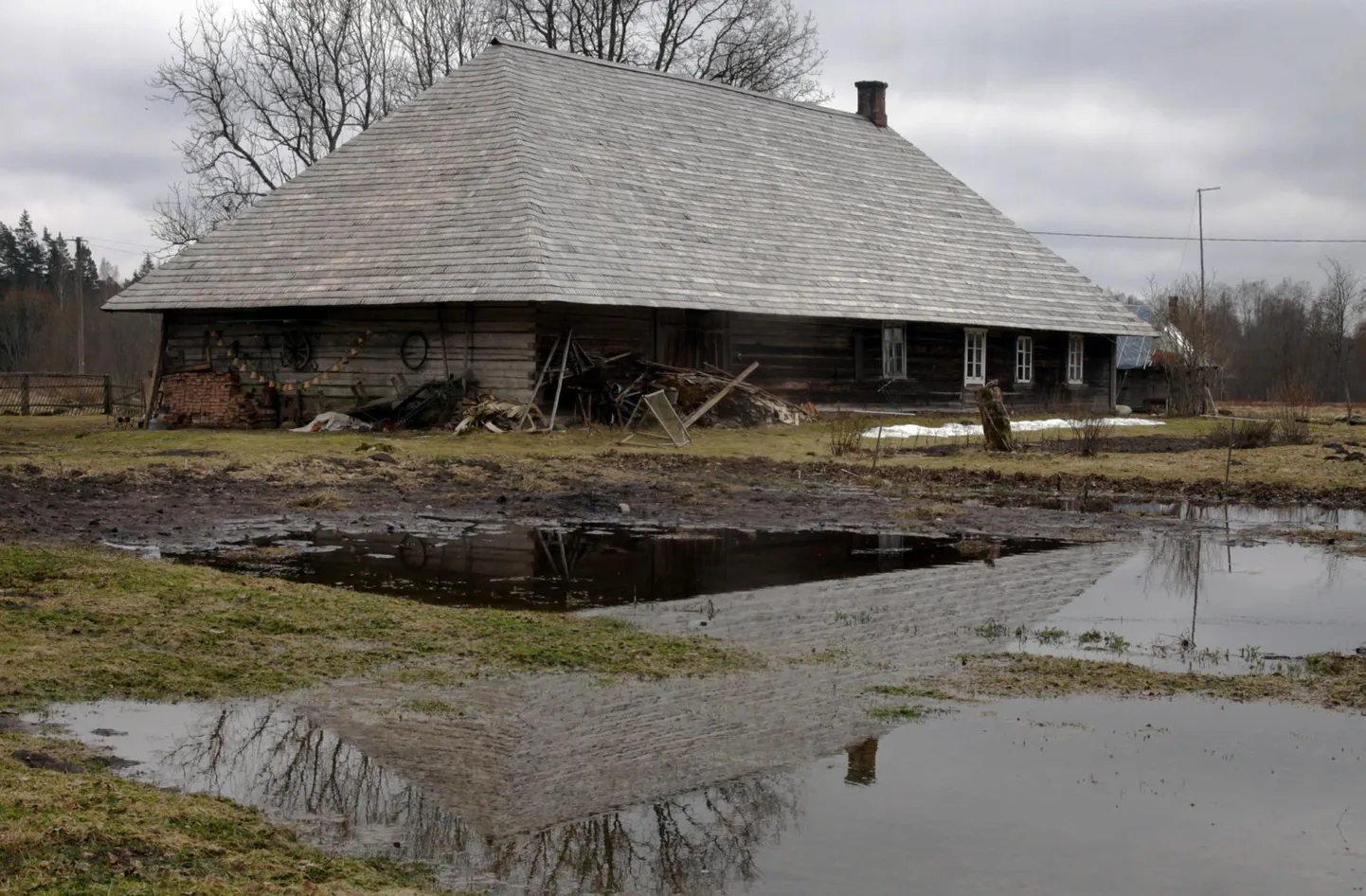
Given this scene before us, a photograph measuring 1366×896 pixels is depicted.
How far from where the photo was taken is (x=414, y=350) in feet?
85.8

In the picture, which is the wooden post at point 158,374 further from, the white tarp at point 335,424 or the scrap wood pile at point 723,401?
the scrap wood pile at point 723,401

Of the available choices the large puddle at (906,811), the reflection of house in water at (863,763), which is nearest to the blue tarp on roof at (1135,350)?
the large puddle at (906,811)

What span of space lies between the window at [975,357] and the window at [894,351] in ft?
7.09

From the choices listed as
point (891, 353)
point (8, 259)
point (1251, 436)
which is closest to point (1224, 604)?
point (1251, 436)

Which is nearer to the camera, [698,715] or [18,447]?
[698,715]

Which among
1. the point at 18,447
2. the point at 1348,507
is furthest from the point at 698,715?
the point at 18,447

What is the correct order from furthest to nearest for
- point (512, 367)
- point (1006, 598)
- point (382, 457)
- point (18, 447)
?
point (512, 367), point (18, 447), point (382, 457), point (1006, 598)

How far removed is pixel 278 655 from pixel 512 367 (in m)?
17.3

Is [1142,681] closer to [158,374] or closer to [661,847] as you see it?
[661,847]

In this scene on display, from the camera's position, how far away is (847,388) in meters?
31.3

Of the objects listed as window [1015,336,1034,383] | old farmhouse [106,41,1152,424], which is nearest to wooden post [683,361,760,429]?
old farmhouse [106,41,1152,424]

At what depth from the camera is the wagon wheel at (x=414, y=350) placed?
2602 cm

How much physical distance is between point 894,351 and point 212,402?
14.8 metres

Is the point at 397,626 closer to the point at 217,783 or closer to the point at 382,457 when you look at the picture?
the point at 217,783
